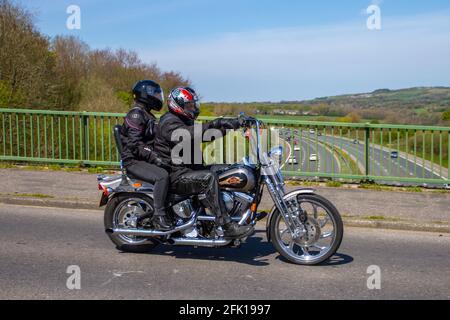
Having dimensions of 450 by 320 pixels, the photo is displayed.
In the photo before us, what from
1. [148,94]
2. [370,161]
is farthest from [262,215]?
[370,161]

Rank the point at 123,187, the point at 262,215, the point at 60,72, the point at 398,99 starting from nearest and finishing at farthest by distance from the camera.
A: 1. the point at 262,215
2. the point at 123,187
3. the point at 398,99
4. the point at 60,72

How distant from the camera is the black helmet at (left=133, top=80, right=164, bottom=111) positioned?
7289 mm

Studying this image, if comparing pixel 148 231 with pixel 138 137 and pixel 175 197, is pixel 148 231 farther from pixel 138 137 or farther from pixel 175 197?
pixel 138 137

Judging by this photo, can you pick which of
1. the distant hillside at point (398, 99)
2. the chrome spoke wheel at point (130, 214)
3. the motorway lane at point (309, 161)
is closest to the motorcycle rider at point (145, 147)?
the chrome spoke wheel at point (130, 214)

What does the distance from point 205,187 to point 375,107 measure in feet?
42.0

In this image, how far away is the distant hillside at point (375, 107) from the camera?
539 inches

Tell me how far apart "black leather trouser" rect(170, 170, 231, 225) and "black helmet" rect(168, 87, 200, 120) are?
0.66 m

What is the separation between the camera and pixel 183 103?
6859 millimetres

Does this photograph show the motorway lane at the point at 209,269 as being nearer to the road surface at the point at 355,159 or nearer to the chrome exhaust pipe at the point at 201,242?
the chrome exhaust pipe at the point at 201,242

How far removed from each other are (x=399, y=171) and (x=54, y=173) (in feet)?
22.7

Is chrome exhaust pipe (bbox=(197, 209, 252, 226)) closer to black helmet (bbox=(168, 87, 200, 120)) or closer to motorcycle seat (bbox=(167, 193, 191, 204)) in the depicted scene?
motorcycle seat (bbox=(167, 193, 191, 204))

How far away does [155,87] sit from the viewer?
7.36 meters

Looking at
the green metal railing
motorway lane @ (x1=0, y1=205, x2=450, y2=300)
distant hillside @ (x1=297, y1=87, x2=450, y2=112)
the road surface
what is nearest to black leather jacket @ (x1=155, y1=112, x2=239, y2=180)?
motorway lane @ (x1=0, y1=205, x2=450, y2=300)

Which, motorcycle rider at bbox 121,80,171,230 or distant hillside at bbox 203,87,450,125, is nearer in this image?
motorcycle rider at bbox 121,80,171,230
